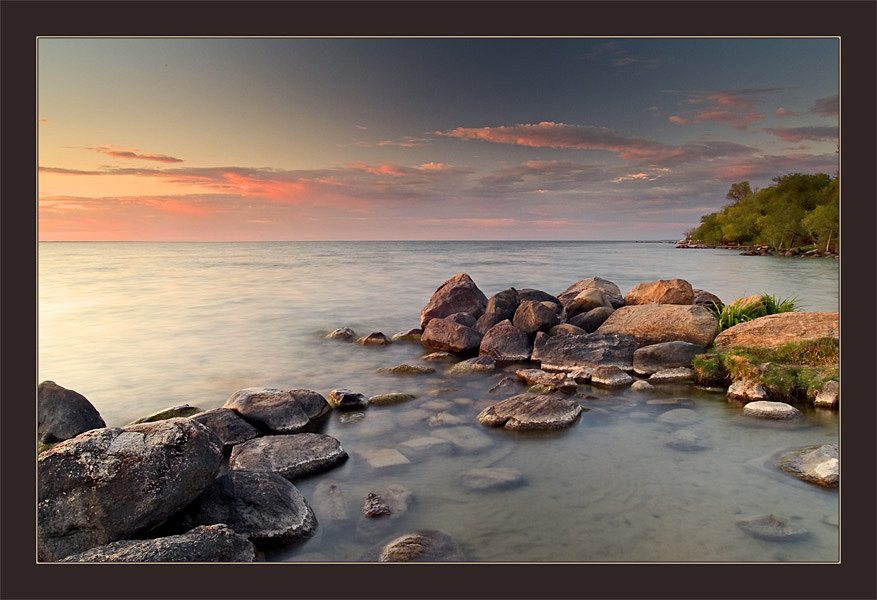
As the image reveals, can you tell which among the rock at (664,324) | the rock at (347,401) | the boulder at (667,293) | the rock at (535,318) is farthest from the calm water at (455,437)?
the boulder at (667,293)

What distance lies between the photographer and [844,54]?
3.51 metres

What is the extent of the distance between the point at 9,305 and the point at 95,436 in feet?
4.87

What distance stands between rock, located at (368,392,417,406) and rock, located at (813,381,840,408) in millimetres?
5936

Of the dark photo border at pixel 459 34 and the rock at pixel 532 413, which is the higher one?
the dark photo border at pixel 459 34

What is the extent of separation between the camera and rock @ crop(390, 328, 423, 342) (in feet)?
44.8

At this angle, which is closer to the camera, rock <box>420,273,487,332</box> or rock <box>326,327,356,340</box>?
rock <box>326,327,356,340</box>

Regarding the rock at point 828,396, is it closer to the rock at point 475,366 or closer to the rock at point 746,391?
the rock at point 746,391

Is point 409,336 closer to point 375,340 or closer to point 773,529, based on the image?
point 375,340

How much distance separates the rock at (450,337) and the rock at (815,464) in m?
6.93

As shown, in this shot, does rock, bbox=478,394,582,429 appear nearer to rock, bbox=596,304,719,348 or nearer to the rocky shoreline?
the rocky shoreline

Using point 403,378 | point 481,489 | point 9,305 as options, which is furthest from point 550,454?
point 9,305

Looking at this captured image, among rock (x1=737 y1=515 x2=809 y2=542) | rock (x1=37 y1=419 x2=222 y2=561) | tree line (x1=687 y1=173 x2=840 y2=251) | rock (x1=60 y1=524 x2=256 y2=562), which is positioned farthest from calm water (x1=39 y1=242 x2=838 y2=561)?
tree line (x1=687 y1=173 x2=840 y2=251)

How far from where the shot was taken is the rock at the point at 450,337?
39.9 feet

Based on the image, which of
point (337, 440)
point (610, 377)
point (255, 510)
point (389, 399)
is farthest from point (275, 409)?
point (610, 377)
